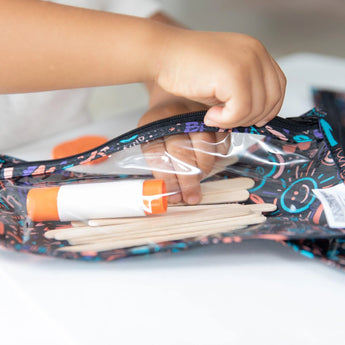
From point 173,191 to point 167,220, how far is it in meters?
0.03

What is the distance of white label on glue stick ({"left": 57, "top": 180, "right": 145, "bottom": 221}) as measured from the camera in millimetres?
284

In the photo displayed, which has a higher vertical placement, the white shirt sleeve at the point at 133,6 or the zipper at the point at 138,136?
the white shirt sleeve at the point at 133,6

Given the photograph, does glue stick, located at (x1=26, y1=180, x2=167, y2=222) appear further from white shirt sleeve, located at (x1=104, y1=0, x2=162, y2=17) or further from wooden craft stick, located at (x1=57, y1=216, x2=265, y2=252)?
white shirt sleeve, located at (x1=104, y1=0, x2=162, y2=17)

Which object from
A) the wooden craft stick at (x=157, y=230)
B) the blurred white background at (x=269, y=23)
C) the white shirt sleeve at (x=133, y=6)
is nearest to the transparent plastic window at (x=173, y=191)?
the wooden craft stick at (x=157, y=230)

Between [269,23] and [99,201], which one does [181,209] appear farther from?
[269,23]

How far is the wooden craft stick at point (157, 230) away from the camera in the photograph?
27 cm

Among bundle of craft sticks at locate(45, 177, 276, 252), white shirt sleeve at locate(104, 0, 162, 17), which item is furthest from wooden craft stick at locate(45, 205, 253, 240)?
white shirt sleeve at locate(104, 0, 162, 17)

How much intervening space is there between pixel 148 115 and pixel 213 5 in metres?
0.70

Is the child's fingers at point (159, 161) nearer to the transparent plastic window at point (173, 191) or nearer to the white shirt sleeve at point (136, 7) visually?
the transparent plastic window at point (173, 191)

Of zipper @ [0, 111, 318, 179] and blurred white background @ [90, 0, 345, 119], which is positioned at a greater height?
blurred white background @ [90, 0, 345, 119]

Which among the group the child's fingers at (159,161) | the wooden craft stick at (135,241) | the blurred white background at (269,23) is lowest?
the wooden craft stick at (135,241)

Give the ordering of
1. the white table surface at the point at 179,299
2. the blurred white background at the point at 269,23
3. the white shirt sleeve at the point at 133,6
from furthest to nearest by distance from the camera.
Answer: the blurred white background at the point at 269,23
the white shirt sleeve at the point at 133,6
the white table surface at the point at 179,299

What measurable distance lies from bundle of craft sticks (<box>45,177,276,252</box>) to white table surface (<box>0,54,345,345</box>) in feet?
0.05

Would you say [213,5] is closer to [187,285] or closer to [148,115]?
[148,115]
